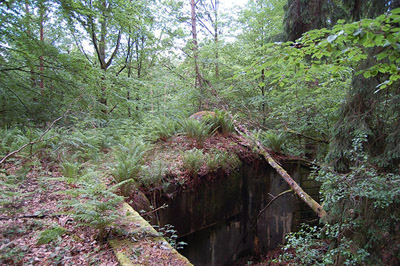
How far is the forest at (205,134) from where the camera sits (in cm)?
222

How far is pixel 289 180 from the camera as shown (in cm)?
488

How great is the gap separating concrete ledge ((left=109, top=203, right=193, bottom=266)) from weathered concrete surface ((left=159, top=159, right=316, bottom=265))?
5.64 feet

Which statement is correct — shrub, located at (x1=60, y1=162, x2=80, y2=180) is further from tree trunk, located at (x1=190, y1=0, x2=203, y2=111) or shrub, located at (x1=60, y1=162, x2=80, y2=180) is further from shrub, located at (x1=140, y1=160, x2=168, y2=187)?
tree trunk, located at (x1=190, y1=0, x2=203, y2=111)

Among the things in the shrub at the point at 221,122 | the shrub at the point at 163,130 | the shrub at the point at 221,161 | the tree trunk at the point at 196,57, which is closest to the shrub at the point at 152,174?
the shrub at the point at 221,161

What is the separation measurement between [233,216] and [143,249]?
3988mm

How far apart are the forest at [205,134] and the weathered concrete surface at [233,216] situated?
283 millimetres

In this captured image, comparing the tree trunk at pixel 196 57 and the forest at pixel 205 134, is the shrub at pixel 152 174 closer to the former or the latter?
the forest at pixel 205 134

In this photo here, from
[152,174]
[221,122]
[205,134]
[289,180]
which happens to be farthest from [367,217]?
[221,122]

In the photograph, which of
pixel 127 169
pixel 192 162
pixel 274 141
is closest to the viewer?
pixel 127 169

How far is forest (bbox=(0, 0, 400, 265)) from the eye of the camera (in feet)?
7.27

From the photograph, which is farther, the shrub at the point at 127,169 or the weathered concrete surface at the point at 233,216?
the weathered concrete surface at the point at 233,216

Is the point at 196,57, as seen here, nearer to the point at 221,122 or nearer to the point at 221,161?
the point at 221,122

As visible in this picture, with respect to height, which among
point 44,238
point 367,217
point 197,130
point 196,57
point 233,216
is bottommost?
point 233,216

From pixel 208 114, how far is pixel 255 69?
12.5 ft
